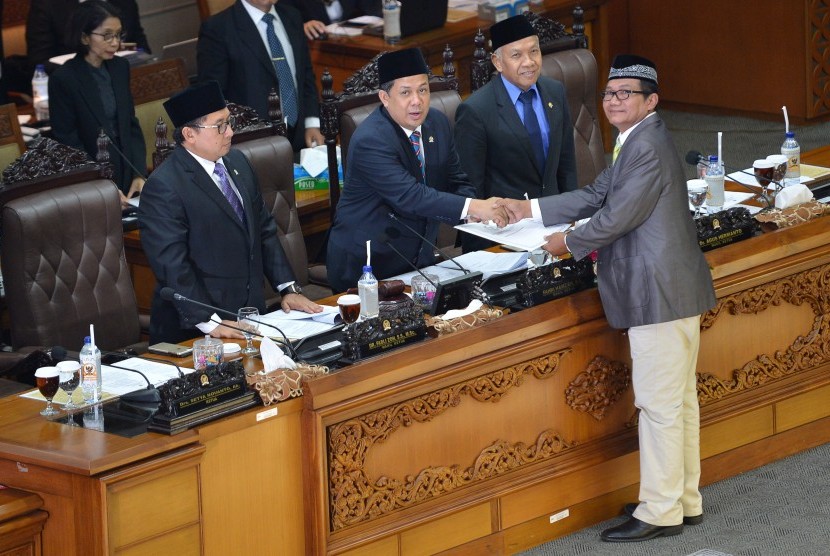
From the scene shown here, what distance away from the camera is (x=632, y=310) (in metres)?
4.51

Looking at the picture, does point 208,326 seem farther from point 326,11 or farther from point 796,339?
point 326,11

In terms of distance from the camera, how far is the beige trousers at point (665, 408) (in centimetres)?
454

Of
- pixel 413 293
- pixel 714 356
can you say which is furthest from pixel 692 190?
pixel 413 293

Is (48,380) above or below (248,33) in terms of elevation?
below

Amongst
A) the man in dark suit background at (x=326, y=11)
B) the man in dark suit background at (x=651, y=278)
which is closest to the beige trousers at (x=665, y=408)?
the man in dark suit background at (x=651, y=278)

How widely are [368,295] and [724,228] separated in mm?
1236

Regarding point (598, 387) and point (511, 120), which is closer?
point (598, 387)

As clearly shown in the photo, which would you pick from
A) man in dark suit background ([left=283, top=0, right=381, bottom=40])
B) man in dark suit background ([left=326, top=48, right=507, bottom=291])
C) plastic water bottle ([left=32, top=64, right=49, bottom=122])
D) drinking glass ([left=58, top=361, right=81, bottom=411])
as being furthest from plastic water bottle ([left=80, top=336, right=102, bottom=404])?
man in dark suit background ([left=283, top=0, right=381, bottom=40])

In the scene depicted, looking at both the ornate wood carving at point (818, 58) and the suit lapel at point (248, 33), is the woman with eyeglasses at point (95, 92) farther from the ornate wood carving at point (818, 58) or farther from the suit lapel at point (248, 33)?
the ornate wood carving at point (818, 58)

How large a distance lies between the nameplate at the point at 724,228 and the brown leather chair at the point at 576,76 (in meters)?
1.85

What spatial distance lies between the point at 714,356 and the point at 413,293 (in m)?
1.00

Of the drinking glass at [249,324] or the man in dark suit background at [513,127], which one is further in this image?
the man in dark suit background at [513,127]

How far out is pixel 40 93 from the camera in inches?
305

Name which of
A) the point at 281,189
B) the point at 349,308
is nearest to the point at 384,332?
the point at 349,308
